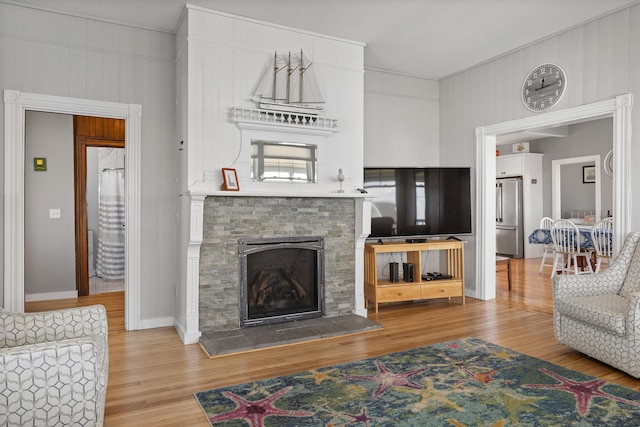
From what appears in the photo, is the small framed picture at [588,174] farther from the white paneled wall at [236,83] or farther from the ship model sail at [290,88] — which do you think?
the ship model sail at [290,88]

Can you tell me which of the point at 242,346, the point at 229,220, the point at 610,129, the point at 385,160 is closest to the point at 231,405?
the point at 242,346

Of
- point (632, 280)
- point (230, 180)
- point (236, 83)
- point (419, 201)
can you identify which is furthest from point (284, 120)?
point (632, 280)

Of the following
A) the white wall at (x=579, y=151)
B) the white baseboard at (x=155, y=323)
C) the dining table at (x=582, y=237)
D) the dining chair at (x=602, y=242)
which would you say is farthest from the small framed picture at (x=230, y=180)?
the white wall at (x=579, y=151)

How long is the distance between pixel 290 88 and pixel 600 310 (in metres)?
3.02

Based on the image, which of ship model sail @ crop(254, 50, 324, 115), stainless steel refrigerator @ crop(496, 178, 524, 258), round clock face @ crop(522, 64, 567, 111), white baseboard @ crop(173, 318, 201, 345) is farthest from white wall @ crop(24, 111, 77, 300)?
stainless steel refrigerator @ crop(496, 178, 524, 258)

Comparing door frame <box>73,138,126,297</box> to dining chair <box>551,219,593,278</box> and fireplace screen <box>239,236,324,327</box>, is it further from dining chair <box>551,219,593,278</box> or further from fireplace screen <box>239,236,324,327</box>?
dining chair <box>551,219,593,278</box>

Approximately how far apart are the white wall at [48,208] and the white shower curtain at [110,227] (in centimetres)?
115

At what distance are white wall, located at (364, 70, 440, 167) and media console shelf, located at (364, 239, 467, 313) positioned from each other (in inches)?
44.1

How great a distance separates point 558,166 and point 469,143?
4875mm

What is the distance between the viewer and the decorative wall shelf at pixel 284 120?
3.75m

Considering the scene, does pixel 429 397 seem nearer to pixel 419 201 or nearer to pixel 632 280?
pixel 632 280

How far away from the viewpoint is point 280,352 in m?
3.33

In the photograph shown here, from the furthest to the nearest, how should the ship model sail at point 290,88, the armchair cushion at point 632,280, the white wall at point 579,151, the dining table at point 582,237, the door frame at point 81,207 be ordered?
the white wall at point 579,151
the dining table at point 582,237
the door frame at point 81,207
the ship model sail at point 290,88
the armchair cushion at point 632,280

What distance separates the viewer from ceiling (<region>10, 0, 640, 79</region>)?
11.8ft
